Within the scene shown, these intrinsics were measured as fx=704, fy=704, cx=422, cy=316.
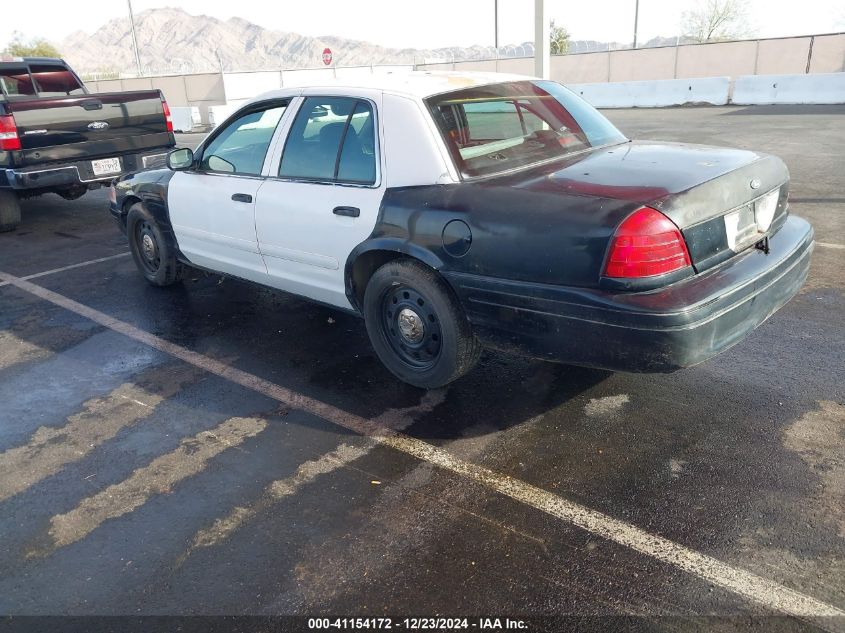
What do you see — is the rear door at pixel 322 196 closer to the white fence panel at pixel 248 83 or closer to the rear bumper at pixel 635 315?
the rear bumper at pixel 635 315

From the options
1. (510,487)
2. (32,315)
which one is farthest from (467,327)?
(32,315)

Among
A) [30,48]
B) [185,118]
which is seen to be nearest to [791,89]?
[185,118]

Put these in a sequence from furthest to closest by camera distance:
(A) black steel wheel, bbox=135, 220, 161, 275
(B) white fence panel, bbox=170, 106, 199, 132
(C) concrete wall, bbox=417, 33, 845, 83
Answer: (C) concrete wall, bbox=417, 33, 845, 83 → (B) white fence panel, bbox=170, 106, 199, 132 → (A) black steel wheel, bbox=135, 220, 161, 275

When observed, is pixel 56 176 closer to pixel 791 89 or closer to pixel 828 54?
pixel 791 89

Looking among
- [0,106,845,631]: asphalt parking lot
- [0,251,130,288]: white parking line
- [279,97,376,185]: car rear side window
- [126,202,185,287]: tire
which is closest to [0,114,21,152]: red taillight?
[0,251,130,288]: white parking line

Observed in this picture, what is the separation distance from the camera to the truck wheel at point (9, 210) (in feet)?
28.6

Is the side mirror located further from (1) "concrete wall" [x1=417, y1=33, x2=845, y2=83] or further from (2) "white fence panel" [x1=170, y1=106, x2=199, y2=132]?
(1) "concrete wall" [x1=417, y1=33, x2=845, y2=83]

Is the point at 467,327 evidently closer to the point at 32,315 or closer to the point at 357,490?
the point at 357,490

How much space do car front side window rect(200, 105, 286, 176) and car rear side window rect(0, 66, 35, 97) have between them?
257 inches

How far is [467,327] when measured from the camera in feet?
12.0

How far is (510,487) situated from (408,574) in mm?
686

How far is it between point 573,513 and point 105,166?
24.7ft

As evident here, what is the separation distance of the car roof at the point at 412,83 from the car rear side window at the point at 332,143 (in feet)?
0.41

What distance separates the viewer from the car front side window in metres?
4.63
